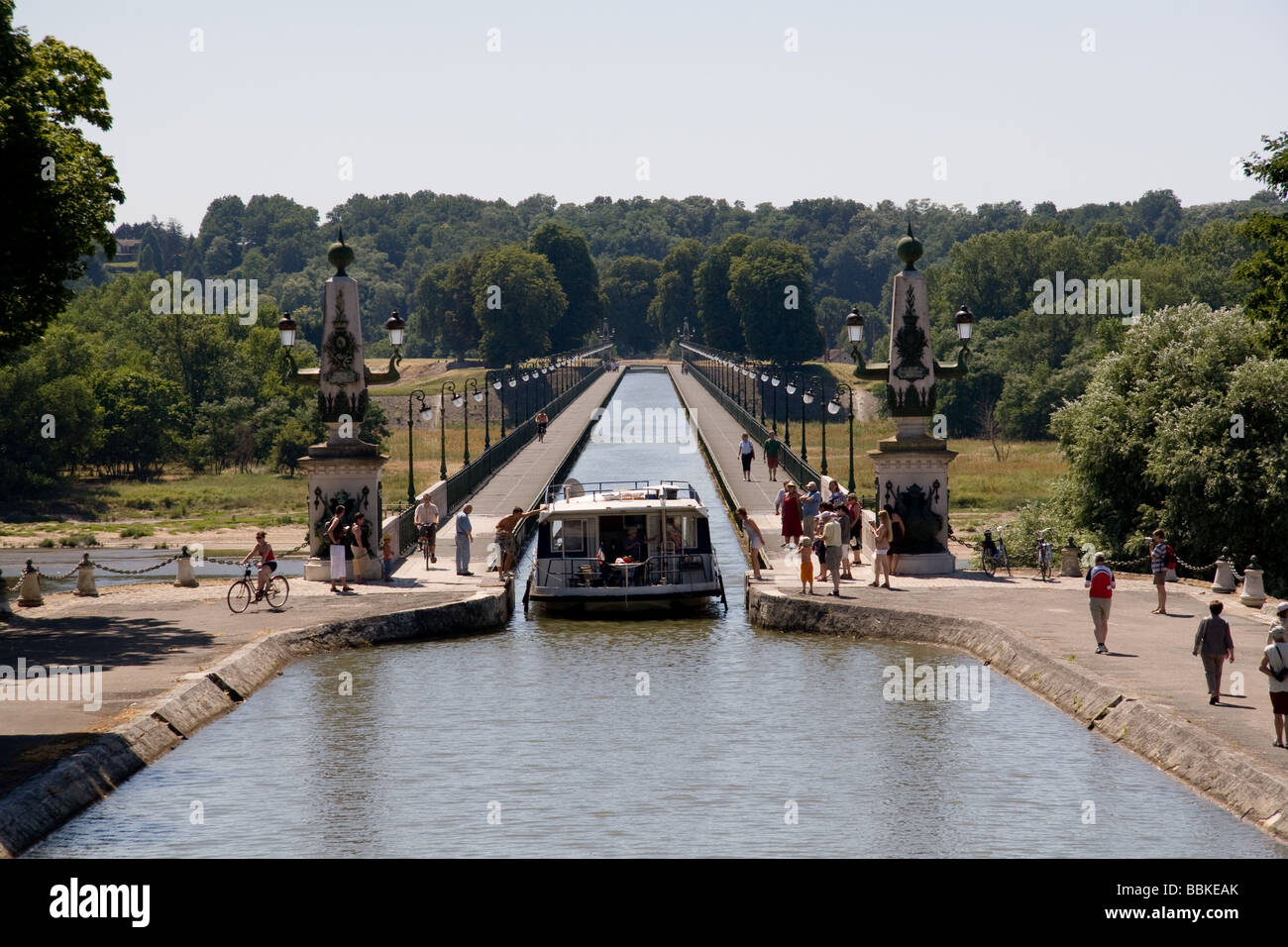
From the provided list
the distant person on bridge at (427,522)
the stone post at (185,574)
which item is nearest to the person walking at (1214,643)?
the distant person on bridge at (427,522)

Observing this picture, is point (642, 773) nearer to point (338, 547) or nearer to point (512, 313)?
point (338, 547)

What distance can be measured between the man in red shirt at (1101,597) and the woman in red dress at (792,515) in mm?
Result: 12806

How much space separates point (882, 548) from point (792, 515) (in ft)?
18.0

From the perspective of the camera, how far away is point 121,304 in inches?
5581

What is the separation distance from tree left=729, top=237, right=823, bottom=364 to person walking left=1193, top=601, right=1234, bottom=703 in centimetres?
14774

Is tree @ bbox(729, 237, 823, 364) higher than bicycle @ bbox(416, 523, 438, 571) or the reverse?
higher

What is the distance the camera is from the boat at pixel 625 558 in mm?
32219

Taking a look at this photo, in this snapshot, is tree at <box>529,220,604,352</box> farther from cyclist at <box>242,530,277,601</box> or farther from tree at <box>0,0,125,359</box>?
Answer: cyclist at <box>242,530,277,601</box>

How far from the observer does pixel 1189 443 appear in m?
38.2

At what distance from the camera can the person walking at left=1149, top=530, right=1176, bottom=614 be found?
27.7 m

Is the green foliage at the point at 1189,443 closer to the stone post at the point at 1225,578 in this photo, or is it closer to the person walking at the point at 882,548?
the stone post at the point at 1225,578

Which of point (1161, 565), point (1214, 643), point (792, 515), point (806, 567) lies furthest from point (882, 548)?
point (1214, 643)

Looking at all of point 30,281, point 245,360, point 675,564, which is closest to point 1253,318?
point 675,564

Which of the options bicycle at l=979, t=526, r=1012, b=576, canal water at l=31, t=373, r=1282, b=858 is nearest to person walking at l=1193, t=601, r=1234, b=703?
canal water at l=31, t=373, r=1282, b=858
